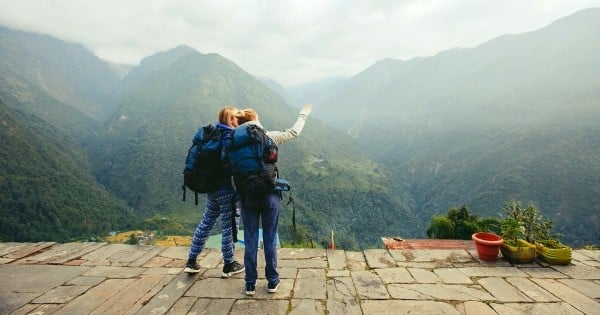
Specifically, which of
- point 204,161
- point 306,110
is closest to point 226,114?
point 204,161

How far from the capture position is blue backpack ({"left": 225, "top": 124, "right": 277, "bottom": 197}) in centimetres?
290

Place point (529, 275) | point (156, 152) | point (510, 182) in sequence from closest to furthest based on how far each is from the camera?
point (529, 275) → point (510, 182) → point (156, 152)

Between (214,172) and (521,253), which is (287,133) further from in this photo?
(521,253)

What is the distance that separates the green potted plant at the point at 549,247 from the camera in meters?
3.87

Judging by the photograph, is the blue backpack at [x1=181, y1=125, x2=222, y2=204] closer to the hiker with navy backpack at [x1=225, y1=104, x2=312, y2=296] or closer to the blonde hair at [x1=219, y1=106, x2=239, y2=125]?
the blonde hair at [x1=219, y1=106, x2=239, y2=125]

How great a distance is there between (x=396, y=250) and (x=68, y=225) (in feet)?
201

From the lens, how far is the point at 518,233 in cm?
423

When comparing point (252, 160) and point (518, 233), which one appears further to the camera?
point (518, 233)

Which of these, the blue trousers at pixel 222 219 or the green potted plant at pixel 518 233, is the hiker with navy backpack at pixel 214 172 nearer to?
the blue trousers at pixel 222 219

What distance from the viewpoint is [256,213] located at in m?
3.13

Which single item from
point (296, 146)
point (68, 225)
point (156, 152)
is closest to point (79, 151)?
point (156, 152)

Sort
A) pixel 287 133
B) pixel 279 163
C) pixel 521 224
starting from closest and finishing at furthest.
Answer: pixel 287 133 → pixel 521 224 → pixel 279 163

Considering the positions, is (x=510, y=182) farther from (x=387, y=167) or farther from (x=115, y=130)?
(x=115, y=130)

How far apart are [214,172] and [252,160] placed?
1.79 feet
